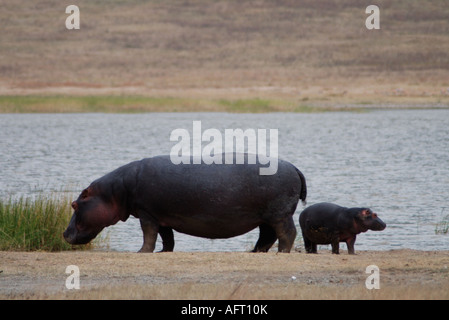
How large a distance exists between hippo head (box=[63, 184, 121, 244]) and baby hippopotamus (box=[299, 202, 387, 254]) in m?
2.81

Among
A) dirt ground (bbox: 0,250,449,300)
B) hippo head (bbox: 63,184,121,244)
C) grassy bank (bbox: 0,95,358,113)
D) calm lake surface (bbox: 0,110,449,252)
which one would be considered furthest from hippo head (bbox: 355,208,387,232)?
grassy bank (bbox: 0,95,358,113)

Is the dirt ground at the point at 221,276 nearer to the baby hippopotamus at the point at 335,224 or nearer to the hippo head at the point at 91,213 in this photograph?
the hippo head at the point at 91,213

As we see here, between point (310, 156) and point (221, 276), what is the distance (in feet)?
73.1

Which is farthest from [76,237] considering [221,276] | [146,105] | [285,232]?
[146,105]

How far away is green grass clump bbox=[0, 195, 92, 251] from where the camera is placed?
1150 centimetres

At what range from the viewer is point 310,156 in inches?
1208

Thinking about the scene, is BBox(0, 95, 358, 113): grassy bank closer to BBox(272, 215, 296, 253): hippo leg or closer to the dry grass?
the dry grass

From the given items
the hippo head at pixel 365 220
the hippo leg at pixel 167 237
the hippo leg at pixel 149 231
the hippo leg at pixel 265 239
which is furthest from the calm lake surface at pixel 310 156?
the hippo leg at pixel 149 231

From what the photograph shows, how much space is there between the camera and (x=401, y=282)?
8289 millimetres

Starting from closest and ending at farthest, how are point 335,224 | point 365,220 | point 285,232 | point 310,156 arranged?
point 285,232 < point 365,220 < point 335,224 < point 310,156

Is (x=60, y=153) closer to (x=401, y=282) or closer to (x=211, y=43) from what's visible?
(x=401, y=282)

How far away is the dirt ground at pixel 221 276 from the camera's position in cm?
743

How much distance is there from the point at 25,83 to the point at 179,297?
210 ft

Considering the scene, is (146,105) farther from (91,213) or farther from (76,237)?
(91,213)
